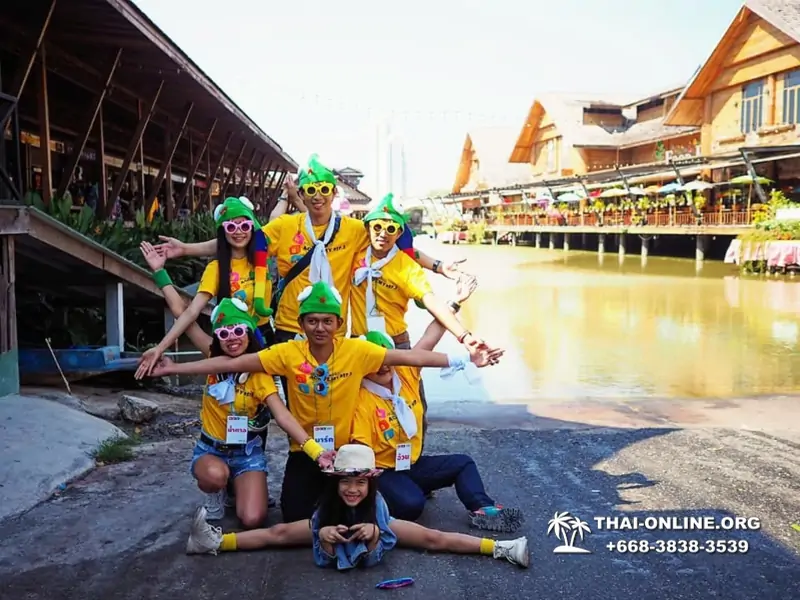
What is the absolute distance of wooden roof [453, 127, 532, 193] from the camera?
60.1m

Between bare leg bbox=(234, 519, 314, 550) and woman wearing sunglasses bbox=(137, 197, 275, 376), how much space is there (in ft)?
3.61

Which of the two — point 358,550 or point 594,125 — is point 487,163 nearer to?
point 594,125

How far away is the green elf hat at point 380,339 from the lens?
4191 mm

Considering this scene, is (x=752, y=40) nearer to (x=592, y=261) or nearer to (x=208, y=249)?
(x=592, y=261)

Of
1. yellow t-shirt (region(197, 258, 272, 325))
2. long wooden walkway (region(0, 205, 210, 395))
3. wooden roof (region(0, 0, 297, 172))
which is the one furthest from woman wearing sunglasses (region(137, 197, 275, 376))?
wooden roof (region(0, 0, 297, 172))

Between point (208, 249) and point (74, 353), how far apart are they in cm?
339

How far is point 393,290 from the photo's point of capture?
4562mm

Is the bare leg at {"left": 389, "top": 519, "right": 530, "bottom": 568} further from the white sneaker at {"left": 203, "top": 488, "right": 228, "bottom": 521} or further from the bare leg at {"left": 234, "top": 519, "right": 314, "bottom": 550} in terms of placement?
the white sneaker at {"left": 203, "top": 488, "right": 228, "bottom": 521}

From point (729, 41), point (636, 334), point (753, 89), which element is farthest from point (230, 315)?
point (729, 41)

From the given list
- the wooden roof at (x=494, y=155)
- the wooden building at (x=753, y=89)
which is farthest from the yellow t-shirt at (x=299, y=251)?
the wooden roof at (x=494, y=155)

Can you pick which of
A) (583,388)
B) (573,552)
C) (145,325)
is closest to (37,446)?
(573,552)

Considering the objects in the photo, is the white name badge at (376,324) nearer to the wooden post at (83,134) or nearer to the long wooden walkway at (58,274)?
the long wooden walkway at (58,274)

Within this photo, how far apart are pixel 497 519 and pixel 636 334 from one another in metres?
10.2

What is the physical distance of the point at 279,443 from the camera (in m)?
6.04
